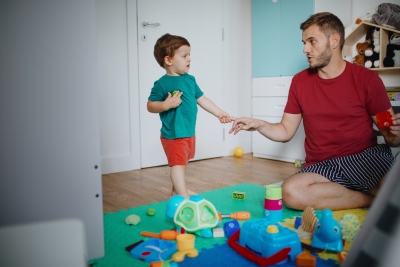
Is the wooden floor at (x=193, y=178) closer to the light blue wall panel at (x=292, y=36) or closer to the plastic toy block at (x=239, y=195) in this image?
the plastic toy block at (x=239, y=195)

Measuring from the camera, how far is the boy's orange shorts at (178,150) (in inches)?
66.3

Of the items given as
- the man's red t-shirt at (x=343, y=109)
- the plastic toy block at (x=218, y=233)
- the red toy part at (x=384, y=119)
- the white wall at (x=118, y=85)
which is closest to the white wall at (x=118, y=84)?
the white wall at (x=118, y=85)

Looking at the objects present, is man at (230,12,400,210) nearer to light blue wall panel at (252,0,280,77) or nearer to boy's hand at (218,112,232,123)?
boy's hand at (218,112,232,123)

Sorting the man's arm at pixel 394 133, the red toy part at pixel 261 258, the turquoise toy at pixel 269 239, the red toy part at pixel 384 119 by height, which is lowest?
the red toy part at pixel 261 258

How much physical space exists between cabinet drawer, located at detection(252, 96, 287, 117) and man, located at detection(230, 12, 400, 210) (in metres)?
1.03

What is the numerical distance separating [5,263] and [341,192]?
4.45ft

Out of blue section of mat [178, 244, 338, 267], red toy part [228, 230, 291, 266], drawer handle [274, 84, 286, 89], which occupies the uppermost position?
drawer handle [274, 84, 286, 89]

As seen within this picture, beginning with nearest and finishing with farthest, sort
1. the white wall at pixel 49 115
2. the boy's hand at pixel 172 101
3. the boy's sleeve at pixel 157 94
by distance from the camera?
the white wall at pixel 49 115, the boy's hand at pixel 172 101, the boy's sleeve at pixel 157 94

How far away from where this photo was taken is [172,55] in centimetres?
175

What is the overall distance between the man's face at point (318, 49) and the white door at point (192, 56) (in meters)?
1.24

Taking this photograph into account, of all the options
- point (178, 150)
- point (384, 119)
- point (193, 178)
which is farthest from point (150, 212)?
point (384, 119)

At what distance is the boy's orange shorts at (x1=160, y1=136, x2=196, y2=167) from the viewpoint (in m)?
1.68

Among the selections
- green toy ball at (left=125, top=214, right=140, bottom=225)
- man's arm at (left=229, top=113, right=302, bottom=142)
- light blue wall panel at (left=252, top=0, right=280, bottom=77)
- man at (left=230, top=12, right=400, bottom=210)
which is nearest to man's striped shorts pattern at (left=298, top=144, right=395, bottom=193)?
man at (left=230, top=12, right=400, bottom=210)

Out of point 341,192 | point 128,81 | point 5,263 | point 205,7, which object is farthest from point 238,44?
point 5,263
